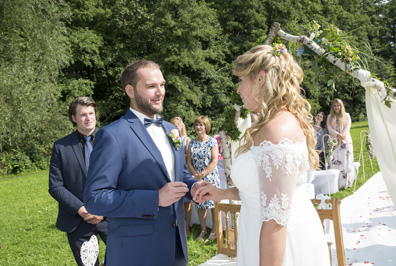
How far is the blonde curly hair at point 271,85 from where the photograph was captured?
80.4 inches

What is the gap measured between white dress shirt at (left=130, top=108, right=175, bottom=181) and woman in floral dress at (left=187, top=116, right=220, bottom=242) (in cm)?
351

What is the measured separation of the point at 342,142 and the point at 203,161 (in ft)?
15.1

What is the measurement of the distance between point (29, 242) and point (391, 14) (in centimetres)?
5096

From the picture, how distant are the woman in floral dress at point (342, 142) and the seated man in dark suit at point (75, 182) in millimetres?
6922

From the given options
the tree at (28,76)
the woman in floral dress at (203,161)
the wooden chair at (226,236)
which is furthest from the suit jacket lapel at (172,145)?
the tree at (28,76)

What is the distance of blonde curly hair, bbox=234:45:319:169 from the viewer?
2043 millimetres

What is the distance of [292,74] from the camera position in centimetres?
211

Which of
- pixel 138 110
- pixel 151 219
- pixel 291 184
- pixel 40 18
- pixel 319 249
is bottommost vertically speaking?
pixel 319 249

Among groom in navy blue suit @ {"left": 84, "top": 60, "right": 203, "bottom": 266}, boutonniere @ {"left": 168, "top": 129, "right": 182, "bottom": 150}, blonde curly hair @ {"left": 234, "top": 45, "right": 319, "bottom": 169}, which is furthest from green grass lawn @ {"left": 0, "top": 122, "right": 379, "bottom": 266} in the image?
blonde curly hair @ {"left": 234, "top": 45, "right": 319, "bottom": 169}

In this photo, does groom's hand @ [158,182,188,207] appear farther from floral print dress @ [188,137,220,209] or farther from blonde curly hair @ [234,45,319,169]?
floral print dress @ [188,137,220,209]

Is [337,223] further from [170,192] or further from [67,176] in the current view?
[67,176]

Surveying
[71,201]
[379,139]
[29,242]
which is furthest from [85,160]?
[29,242]

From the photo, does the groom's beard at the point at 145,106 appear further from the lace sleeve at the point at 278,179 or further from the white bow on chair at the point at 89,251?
the white bow on chair at the point at 89,251

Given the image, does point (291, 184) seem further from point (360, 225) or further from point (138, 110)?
point (360, 225)
